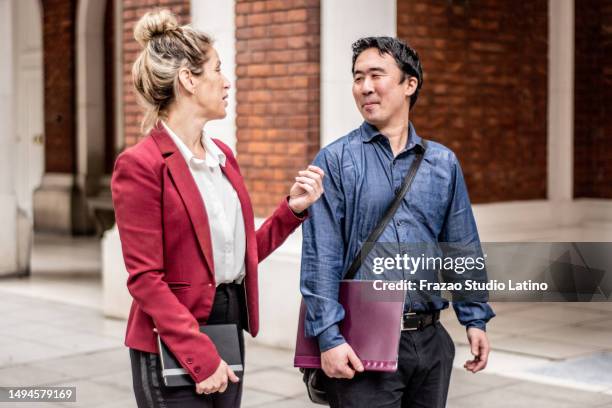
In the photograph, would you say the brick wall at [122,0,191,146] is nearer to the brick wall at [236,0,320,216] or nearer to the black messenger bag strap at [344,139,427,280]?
the brick wall at [236,0,320,216]

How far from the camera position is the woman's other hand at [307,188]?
3.29 m

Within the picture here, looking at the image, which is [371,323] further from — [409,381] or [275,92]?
[275,92]

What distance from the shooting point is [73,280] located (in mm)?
11789

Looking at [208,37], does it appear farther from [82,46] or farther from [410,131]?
[82,46]

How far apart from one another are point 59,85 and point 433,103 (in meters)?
9.77

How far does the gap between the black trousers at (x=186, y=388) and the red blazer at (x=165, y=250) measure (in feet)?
0.19

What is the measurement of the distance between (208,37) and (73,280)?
8906 millimetres

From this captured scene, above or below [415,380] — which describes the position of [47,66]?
above

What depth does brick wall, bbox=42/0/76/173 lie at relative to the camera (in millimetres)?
17094

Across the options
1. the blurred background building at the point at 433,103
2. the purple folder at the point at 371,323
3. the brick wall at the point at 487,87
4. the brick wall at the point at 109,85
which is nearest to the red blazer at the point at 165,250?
the purple folder at the point at 371,323

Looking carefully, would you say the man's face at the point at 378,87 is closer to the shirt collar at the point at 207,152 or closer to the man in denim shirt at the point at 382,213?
the man in denim shirt at the point at 382,213

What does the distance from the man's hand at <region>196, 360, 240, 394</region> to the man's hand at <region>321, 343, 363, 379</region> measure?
0.32 meters

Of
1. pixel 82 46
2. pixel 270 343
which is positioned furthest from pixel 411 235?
pixel 82 46

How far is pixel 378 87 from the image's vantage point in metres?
3.42
